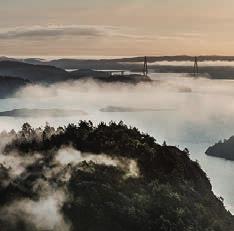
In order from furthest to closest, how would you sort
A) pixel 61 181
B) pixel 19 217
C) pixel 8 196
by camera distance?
pixel 61 181 < pixel 8 196 < pixel 19 217

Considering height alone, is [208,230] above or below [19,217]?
below

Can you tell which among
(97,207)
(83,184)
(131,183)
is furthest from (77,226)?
(131,183)

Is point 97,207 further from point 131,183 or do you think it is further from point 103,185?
point 131,183

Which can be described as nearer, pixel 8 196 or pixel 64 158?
pixel 8 196

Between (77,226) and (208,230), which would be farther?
(208,230)

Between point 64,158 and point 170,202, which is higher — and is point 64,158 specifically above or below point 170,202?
above

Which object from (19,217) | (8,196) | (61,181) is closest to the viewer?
(19,217)

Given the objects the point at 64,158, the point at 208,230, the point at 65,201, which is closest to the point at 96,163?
the point at 64,158

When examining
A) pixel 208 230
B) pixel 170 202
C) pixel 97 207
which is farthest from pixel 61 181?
pixel 208 230

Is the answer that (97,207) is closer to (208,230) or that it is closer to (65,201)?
(65,201)
